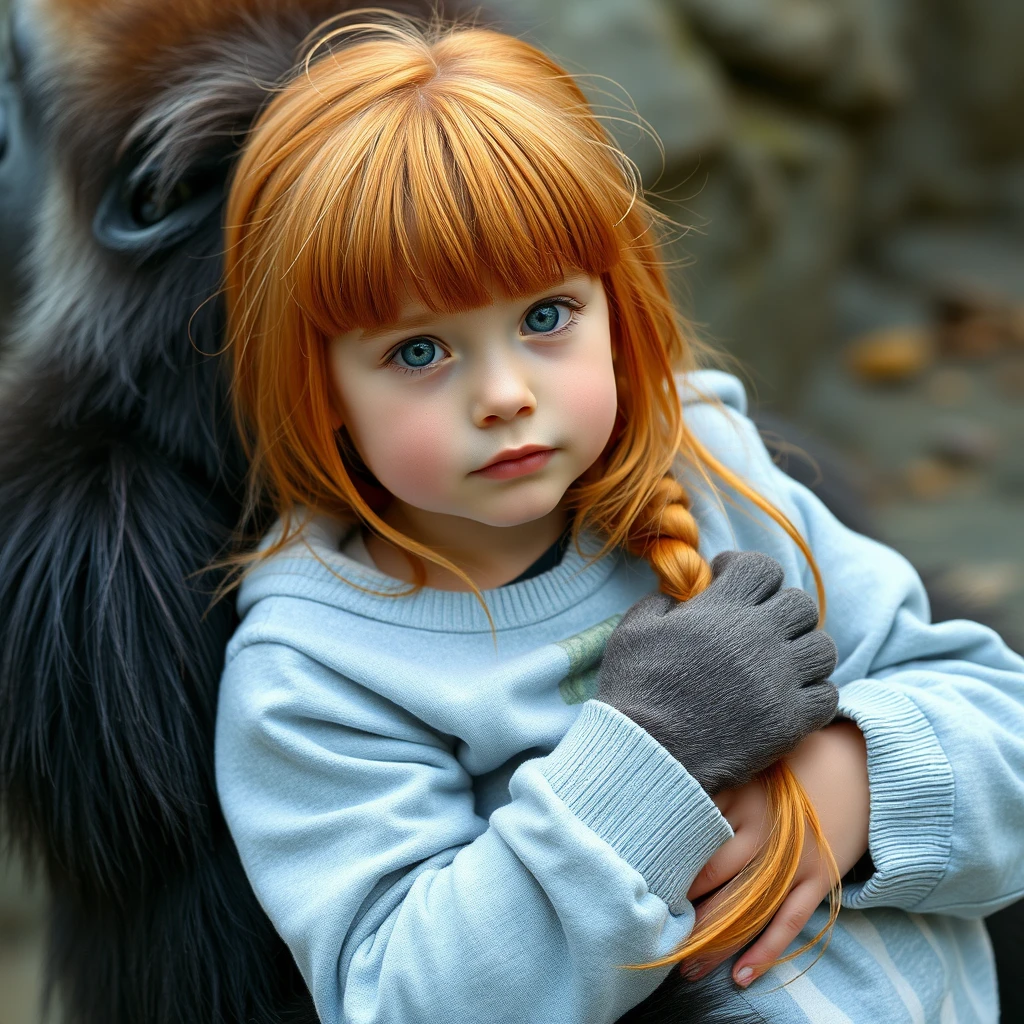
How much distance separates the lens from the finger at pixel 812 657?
88cm

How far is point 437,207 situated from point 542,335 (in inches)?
4.6

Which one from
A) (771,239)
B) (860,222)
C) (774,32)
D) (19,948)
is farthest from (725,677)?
(860,222)

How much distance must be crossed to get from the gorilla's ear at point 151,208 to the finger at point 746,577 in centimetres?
49

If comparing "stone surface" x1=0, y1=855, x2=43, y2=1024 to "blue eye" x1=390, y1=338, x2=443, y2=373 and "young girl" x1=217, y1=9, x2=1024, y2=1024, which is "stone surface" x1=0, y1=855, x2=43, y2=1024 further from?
"blue eye" x1=390, y1=338, x2=443, y2=373

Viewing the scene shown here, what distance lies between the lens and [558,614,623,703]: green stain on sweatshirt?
947 millimetres

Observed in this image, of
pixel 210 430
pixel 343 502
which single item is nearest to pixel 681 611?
pixel 343 502

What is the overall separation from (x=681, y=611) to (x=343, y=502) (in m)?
0.29

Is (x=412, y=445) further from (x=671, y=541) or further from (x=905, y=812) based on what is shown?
(x=905, y=812)

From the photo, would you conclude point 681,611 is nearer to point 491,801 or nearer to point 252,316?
point 491,801

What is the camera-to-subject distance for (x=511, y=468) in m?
0.86

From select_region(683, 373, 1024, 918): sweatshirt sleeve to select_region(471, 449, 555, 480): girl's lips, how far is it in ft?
0.71

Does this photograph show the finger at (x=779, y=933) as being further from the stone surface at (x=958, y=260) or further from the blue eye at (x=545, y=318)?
the stone surface at (x=958, y=260)

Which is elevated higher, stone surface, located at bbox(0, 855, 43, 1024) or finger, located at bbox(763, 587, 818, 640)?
finger, located at bbox(763, 587, 818, 640)

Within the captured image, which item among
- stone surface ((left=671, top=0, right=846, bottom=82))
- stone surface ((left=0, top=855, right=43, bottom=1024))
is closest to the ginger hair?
stone surface ((left=0, top=855, right=43, bottom=1024))
